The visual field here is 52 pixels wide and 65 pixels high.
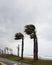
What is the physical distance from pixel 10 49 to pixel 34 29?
113 meters

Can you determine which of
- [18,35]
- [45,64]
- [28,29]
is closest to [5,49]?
[18,35]

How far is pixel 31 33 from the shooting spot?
80.2 metres

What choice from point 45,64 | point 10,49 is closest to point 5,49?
point 10,49

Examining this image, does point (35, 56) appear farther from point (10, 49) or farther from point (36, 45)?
point (10, 49)

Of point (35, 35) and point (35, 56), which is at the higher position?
point (35, 35)

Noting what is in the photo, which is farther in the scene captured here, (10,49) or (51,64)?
(10,49)

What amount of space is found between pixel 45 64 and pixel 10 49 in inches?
5448

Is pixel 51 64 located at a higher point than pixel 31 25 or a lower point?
lower

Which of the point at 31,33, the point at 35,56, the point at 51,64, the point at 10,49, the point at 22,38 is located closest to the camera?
the point at 51,64

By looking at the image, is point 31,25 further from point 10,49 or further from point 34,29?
point 10,49

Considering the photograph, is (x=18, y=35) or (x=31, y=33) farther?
(x=18, y=35)

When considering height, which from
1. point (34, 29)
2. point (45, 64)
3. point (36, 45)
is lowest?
point (45, 64)

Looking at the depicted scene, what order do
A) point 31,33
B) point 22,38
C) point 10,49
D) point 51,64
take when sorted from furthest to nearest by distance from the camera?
point 10,49, point 22,38, point 31,33, point 51,64

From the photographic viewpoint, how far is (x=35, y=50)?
73875 mm
